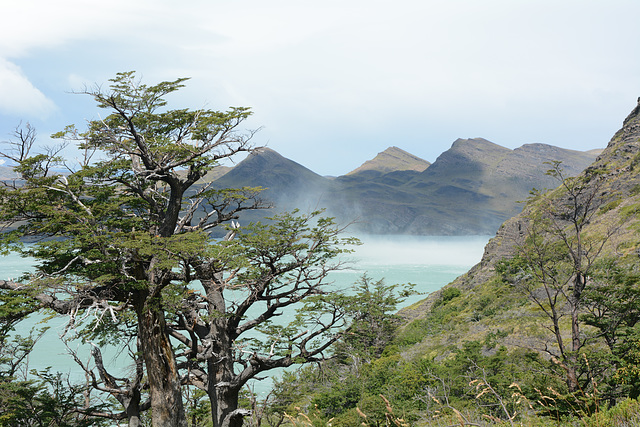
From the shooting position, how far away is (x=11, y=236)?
1226 centimetres

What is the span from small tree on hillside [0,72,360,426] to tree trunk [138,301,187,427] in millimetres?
30

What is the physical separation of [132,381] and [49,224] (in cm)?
606

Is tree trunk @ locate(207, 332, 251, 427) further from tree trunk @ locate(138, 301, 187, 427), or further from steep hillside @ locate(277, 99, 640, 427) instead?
steep hillside @ locate(277, 99, 640, 427)

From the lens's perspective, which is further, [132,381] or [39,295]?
[132,381]

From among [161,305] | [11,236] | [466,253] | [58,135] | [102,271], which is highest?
[58,135]

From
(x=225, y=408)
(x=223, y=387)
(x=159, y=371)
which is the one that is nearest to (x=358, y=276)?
(x=225, y=408)

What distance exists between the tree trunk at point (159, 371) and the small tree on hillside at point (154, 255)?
0.10 ft

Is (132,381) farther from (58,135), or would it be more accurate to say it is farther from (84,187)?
(58,135)

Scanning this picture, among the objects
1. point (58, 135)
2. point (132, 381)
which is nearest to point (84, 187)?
point (58, 135)

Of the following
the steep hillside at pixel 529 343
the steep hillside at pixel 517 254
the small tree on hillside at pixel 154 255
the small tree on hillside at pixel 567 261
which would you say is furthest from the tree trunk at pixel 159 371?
the steep hillside at pixel 517 254

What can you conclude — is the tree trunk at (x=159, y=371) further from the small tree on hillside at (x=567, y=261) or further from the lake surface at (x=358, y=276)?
the small tree on hillside at (x=567, y=261)

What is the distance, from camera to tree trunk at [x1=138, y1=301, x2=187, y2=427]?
12578 millimetres

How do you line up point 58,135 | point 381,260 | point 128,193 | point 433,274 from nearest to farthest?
1. point 58,135
2. point 128,193
3. point 433,274
4. point 381,260

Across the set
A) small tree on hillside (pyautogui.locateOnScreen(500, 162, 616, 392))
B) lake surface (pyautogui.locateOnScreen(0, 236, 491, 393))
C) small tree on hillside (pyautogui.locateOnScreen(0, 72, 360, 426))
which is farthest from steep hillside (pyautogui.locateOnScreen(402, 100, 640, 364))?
small tree on hillside (pyautogui.locateOnScreen(0, 72, 360, 426))
